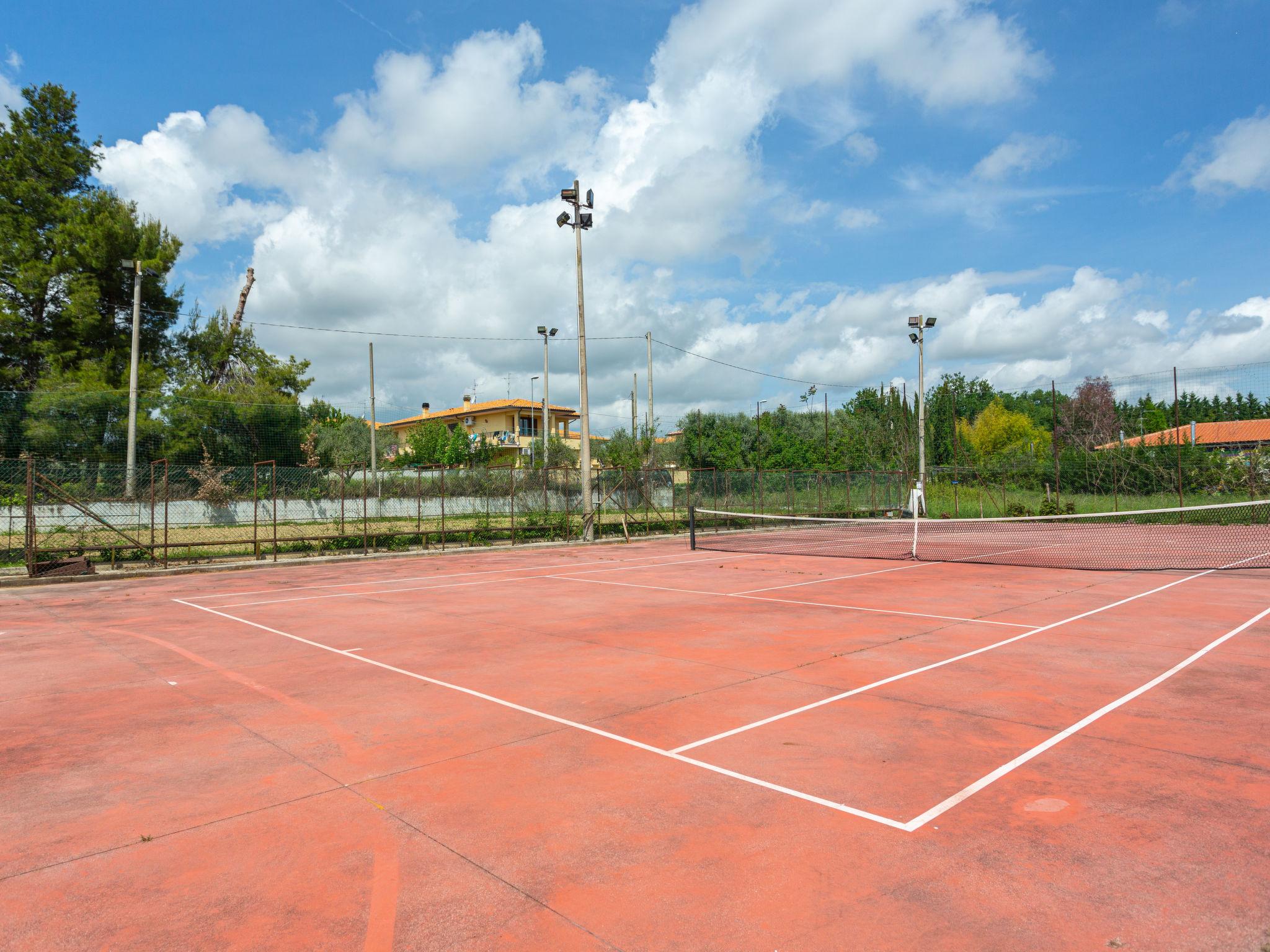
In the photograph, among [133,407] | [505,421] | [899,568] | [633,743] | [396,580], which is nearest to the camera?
[633,743]

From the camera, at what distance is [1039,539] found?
27.7 meters

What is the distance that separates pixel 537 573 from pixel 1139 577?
510 inches

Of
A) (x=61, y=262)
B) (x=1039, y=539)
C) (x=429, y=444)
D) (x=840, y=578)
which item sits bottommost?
(x=1039, y=539)

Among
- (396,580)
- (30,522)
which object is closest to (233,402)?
(30,522)

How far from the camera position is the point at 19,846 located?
4398mm

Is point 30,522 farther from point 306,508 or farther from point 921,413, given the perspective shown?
point 921,413

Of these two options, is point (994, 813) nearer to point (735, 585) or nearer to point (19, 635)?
point (735, 585)

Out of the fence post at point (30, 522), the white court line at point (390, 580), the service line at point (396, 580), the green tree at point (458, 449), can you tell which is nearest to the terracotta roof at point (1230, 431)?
the service line at point (396, 580)

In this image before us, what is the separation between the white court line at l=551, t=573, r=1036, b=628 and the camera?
1109 cm

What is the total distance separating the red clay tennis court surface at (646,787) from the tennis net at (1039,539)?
8.50 m

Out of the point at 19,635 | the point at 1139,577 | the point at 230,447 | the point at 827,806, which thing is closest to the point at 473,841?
the point at 827,806

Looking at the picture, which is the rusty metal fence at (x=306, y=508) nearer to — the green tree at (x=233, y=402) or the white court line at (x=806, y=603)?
the green tree at (x=233, y=402)

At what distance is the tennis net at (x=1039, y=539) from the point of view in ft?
65.0

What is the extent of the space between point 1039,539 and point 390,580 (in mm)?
21900
